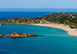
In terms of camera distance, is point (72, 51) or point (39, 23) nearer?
point (72, 51)

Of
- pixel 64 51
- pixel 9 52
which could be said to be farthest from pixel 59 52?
pixel 9 52

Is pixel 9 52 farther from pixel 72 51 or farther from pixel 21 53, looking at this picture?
pixel 72 51

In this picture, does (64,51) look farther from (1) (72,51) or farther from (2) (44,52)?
(2) (44,52)

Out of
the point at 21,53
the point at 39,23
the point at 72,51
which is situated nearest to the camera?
the point at 21,53

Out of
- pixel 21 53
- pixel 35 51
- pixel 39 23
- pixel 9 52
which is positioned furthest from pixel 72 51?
pixel 39 23

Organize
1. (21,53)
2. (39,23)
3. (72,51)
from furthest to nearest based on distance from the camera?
(39,23), (72,51), (21,53)

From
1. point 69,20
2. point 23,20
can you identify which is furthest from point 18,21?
point 69,20

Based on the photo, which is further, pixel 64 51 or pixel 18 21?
pixel 18 21
